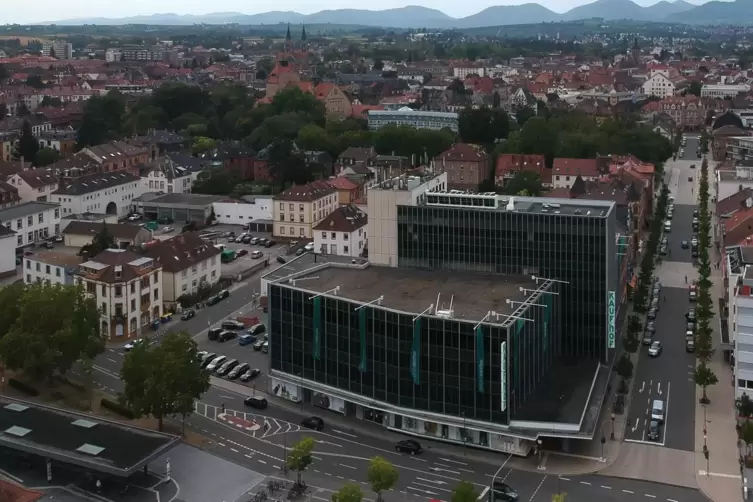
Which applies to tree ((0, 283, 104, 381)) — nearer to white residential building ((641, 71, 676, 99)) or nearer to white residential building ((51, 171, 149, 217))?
white residential building ((51, 171, 149, 217))

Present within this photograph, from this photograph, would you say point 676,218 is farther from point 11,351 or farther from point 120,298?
point 11,351

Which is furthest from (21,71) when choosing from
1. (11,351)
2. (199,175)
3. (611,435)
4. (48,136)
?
(611,435)

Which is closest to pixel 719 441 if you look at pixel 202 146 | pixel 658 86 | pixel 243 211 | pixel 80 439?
pixel 80 439

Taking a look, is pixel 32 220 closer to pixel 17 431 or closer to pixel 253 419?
pixel 253 419

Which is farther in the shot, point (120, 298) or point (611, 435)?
point (120, 298)

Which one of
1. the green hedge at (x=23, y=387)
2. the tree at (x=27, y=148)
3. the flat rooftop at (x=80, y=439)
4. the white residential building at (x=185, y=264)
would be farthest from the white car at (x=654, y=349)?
the tree at (x=27, y=148)

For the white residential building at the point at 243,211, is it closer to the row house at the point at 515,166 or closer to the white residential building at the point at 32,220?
the white residential building at the point at 32,220
